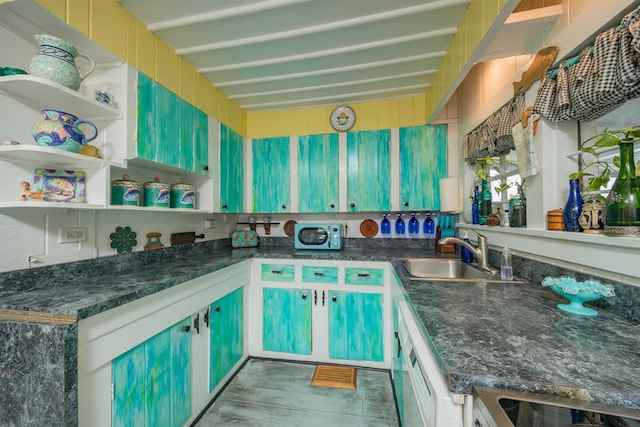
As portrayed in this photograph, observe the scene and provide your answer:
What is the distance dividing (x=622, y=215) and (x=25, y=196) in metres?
2.36

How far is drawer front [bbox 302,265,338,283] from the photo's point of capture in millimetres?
2143

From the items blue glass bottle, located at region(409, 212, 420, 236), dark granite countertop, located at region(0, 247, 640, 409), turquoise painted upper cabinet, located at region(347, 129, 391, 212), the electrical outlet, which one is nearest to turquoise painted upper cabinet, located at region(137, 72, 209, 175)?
the electrical outlet

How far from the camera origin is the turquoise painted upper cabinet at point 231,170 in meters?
2.37

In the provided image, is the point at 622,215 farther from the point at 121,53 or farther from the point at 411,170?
the point at 121,53

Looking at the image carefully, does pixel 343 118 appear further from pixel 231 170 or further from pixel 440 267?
pixel 440 267

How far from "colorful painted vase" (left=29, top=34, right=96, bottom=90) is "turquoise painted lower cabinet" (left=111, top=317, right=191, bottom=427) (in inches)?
48.9

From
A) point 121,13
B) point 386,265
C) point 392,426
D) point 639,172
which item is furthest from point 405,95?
point 392,426

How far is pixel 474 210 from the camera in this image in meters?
2.07

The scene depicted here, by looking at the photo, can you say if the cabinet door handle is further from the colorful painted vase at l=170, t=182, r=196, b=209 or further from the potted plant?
the potted plant

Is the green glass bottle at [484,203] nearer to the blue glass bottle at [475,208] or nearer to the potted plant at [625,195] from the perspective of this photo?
the blue glass bottle at [475,208]

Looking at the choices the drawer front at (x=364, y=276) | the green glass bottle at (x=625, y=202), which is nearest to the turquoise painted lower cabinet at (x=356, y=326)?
the drawer front at (x=364, y=276)

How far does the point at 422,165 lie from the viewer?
2.47 m

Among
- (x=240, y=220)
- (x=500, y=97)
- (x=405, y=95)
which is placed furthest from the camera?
(x=240, y=220)

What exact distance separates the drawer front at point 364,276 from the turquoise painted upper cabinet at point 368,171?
26.6 inches
